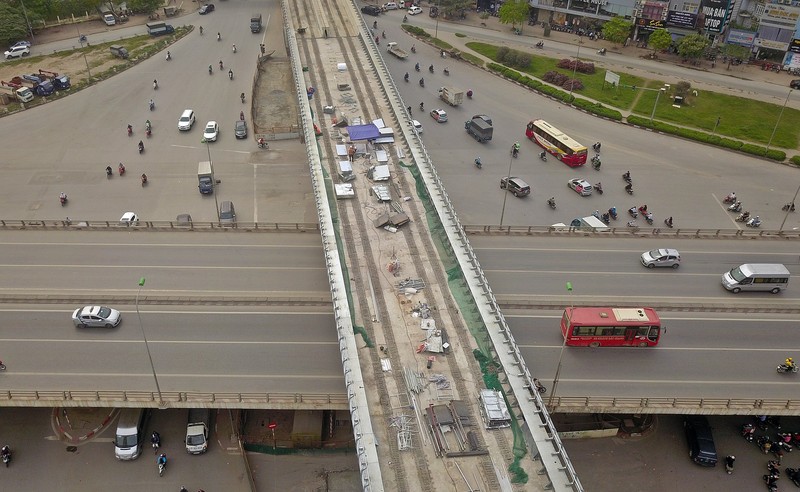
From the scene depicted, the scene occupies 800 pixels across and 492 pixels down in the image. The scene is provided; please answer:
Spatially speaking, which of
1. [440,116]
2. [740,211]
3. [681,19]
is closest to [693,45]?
[681,19]

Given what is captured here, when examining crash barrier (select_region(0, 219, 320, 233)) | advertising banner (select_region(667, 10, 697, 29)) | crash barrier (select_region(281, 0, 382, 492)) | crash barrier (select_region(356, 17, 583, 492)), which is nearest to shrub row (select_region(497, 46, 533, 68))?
advertising banner (select_region(667, 10, 697, 29))

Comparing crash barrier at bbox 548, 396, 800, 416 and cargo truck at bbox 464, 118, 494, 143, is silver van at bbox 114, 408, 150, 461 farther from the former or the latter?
cargo truck at bbox 464, 118, 494, 143

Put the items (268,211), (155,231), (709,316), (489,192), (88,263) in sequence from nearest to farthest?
(709,316) < (88,263) < (155,231) < (268,211) < (489,192)

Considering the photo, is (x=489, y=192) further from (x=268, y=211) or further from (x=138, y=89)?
(x=138, y=89)

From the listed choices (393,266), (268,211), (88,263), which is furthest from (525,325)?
(88,263)

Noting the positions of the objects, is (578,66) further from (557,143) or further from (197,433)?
(197,433)

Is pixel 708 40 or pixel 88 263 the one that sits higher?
pixel 708 40

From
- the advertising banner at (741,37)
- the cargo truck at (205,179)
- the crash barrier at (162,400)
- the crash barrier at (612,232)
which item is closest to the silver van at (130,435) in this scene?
the crash barrier at (162,400)

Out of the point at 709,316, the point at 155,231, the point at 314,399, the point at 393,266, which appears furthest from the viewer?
the point at 155,231
